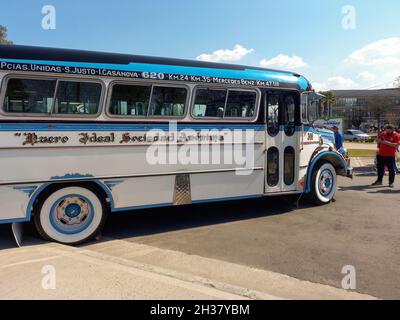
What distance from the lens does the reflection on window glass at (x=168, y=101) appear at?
569 centimetres

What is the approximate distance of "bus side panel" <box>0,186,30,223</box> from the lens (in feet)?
15.8

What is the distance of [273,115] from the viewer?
6.98 m

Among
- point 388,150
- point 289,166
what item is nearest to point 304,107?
point 289,166

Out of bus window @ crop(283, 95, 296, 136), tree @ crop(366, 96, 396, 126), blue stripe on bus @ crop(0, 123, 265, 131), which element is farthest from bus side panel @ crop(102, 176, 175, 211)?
tree @ crop(366, 96, 396, 126)

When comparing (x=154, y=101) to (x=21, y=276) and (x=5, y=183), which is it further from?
(x=21, y=276)

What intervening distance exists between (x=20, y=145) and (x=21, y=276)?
1836 mm

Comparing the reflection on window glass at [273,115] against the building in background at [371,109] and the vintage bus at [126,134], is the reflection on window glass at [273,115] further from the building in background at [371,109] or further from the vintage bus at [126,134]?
the building in background at [371,109]

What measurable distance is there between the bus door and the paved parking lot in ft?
2.14

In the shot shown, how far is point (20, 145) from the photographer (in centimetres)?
486

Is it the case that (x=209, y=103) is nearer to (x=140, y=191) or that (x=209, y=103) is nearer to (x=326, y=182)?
(x=140, y=191)

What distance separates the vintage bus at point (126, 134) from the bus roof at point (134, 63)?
0.01 m

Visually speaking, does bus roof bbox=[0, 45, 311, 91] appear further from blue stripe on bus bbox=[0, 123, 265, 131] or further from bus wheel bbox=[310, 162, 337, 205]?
bus wheel bbox=[310, 162, 337, 205]

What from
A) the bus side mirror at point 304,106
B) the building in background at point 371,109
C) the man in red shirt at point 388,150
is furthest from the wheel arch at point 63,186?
the building in background at point 371,109
